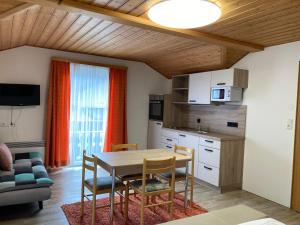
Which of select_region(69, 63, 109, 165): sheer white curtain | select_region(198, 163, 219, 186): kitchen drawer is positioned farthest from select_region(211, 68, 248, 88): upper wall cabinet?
select_region(69, 63, 109, 165): sheer white curtain

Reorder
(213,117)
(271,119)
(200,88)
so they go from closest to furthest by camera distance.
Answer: (271,119) → (200,88) → (213,117)

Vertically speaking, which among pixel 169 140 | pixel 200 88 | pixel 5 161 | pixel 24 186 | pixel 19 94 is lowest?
pixel 24 186

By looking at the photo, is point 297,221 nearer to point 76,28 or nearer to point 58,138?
point 76,28

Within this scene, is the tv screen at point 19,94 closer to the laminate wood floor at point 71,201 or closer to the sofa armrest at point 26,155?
the sofa armrest at point 26,155

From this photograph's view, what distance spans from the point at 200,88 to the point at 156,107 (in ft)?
4.38

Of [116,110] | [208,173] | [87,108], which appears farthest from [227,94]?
[87,108]

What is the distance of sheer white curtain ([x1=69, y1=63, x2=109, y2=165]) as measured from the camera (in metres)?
5.13

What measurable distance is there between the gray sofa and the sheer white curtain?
1.62 m

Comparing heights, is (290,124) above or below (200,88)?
below

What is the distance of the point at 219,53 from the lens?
4.15 metres

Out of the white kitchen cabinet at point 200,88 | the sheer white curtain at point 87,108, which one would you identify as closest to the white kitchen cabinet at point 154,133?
the white kitchen cabinet at point 200,88

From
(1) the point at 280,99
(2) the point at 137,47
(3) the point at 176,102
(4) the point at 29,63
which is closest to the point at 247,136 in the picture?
(1) the point at 280,99

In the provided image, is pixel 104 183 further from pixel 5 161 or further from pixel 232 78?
pixel 232 78

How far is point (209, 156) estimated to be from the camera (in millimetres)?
4234
